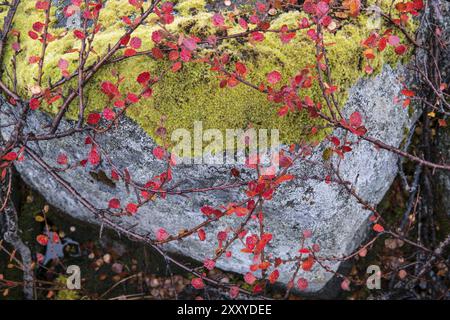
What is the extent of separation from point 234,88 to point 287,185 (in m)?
0.66

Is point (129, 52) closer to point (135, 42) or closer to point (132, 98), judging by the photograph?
point (135, 42)

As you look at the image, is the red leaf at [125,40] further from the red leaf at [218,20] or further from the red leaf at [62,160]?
the red leaf at [62,160]

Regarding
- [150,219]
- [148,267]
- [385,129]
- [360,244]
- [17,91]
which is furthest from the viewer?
[148,267]

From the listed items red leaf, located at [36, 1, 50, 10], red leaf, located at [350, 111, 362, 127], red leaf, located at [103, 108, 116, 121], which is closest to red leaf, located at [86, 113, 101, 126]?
red leaf, located at [103, 108, 116, 121]

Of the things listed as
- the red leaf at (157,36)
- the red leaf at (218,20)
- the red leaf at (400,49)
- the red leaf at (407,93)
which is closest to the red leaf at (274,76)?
the red leaf at (218,20)

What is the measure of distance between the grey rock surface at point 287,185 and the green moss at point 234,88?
17 cm

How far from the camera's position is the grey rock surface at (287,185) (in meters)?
2.53

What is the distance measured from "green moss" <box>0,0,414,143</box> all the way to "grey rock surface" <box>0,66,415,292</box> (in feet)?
0.56

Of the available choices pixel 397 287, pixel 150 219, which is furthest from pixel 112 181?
pixel 397 287

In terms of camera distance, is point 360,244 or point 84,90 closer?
point 84,90

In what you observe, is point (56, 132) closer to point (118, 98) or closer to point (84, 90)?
point (84, 90)

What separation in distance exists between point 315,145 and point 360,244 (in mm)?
1615

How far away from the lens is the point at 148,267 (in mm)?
3934

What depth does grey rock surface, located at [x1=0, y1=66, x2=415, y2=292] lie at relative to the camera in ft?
8.29
